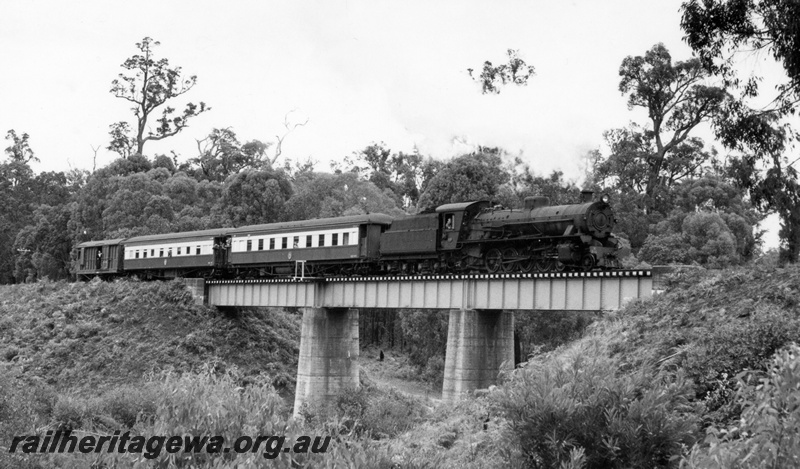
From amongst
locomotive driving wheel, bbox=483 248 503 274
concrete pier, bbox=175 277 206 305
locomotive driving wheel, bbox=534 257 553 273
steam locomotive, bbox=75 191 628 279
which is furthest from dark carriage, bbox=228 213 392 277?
locomotive driving wheel, bbox=534 257 553 273

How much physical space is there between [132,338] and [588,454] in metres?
38.1

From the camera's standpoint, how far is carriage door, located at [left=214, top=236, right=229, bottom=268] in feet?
161

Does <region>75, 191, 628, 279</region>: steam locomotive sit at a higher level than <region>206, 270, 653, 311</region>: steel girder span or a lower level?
higher

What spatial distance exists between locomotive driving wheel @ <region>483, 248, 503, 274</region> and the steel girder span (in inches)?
63.4

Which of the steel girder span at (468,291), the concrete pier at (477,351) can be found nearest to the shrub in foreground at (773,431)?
the steel girder span at (468,291)

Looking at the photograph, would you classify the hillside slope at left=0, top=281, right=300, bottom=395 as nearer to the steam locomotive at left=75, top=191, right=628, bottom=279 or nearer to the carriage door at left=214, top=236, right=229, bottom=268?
the carriage door at left=214, top=236, right=229, bottom=268

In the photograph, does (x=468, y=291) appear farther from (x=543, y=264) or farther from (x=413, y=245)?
(x=413, y=245)

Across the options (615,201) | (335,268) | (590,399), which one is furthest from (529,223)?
(615,201)

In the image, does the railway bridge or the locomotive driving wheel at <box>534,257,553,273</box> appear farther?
the locomotive driving wheel at <box>534,257,553,273</box>

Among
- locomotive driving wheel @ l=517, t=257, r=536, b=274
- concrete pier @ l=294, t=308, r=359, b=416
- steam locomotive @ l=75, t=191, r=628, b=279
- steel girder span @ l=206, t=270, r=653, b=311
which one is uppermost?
steam locomotive @ l=75, t=191, r=628, b=279

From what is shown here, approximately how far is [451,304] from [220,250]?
19.9 meters

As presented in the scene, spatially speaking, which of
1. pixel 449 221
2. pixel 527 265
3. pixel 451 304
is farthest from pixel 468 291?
pixel 449 221

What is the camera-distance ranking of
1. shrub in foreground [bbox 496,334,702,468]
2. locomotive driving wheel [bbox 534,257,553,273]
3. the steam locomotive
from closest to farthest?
shrub in foreground [bbox 496,334,702,468] → the steam locomotive → locomotive driving wheel [bbox 534,257,553,273]

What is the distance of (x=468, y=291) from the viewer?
109ft
